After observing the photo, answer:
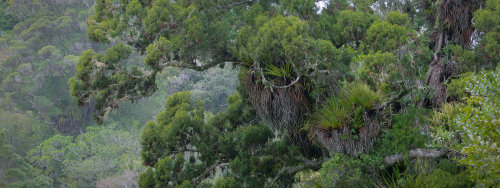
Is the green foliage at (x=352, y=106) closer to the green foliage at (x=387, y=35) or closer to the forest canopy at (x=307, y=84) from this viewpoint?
the forest canopy at (x=307, y=84)

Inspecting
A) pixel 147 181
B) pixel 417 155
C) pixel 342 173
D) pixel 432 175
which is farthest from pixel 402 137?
pixel 147 181

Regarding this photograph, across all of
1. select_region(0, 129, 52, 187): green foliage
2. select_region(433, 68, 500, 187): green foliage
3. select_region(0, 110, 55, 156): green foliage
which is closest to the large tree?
select_region(433, 68, 500, 187): green foliage

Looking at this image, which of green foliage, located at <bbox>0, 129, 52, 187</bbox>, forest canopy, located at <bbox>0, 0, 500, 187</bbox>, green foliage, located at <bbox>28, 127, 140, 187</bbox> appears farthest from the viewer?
green foliage, located at <bbox>28, 127, 140, 187</bbox>

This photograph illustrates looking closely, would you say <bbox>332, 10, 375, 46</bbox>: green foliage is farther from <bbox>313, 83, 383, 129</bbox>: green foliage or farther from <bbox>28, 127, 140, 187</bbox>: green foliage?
<bbox>28, 127, 140, 187</bbox>: green foliage

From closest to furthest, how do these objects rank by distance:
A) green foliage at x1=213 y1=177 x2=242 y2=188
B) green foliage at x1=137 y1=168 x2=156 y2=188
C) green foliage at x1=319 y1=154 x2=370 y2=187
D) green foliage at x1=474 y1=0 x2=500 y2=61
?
green foliage at x1=319 y1=154 x2=370 y2=187, green foliage at x1=474 y1=0 x2=500 y2=61, green foliage at x1=213 y1=177 x2=242 y2=188, green foliage at x1=137 y1=168 x2=156 y2=188

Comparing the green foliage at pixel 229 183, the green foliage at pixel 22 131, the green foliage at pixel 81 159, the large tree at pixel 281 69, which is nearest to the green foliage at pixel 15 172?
the green foliage at pixel 81 159

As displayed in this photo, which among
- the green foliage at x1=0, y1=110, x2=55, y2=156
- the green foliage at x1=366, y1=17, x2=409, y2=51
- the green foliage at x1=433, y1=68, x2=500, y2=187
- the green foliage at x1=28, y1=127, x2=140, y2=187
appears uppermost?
the green foliage at x1=366, y1=17, x2=409, y2=51

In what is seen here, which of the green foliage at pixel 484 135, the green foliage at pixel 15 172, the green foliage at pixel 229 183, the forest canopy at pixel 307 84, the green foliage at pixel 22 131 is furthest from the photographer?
the green foliage at pixel 22 131

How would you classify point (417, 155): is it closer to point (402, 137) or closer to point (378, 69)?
point (402, 137)

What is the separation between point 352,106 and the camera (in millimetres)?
5914

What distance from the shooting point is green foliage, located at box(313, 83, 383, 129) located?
5.90 metres

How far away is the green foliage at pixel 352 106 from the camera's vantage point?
590 centimetres

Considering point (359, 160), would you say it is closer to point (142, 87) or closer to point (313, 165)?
point (313, 165)

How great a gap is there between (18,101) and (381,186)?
24.9 metres
